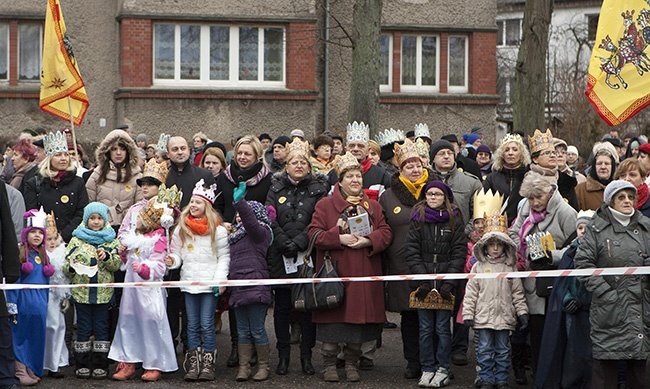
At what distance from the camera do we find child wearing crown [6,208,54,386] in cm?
1020

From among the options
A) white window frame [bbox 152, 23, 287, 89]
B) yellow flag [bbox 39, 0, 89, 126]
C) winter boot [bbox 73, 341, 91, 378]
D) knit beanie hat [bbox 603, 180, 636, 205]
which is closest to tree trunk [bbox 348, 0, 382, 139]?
yellow flag [bbox 39, 0, 89, 126]

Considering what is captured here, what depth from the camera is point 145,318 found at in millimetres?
10406

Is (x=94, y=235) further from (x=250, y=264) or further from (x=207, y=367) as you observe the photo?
(x=207, y=367)

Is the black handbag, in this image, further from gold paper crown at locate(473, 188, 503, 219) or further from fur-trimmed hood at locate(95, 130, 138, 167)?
fur-trimmed hood at locate(95, 130, 138, 167)

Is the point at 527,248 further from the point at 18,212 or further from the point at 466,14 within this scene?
the point at 466,14

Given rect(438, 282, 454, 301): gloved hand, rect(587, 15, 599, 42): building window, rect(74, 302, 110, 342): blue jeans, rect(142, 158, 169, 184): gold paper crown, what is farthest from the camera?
rect(587, 15, 599, 42): building window

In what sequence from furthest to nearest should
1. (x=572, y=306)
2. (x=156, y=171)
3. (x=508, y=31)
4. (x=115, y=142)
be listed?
(x=508, y=31) < (x=115, y=142) < (x=156, y=171) < (x=572, y=306)

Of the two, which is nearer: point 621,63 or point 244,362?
point 244,362

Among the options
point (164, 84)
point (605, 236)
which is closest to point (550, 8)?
point (164, 84)

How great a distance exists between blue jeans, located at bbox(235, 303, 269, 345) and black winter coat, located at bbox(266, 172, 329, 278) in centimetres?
40

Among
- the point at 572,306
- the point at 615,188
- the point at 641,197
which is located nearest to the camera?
the point at 615,188

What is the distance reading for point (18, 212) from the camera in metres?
10.8

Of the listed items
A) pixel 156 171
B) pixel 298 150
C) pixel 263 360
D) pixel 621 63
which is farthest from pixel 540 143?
pixel 156 171

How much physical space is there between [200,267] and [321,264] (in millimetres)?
1123
